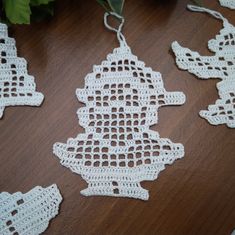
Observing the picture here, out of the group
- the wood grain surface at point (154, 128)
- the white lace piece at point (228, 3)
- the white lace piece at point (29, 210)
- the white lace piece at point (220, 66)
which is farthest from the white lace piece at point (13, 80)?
the white lace piece at point (228, 3)

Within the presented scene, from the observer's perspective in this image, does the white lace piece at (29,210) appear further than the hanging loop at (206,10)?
No

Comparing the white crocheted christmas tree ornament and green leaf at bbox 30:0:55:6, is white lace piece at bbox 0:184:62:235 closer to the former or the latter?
the white crocheted christmas tree ornament

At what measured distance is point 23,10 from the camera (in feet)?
2.21

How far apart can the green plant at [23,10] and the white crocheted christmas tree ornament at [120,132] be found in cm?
16

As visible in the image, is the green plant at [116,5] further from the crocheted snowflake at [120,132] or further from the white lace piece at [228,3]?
the white lace piece at [228,3]

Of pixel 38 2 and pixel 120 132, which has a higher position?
pixel 38 2

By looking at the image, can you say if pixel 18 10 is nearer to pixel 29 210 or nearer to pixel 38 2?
pixel 38 2

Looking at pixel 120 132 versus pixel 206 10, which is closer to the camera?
pixel 120 132

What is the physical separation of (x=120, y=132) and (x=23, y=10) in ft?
0.92

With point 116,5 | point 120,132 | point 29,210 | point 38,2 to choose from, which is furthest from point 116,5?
point 29,210

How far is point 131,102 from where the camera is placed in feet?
2.28

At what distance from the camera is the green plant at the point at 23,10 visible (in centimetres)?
67

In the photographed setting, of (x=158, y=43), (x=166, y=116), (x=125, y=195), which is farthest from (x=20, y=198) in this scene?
(x=158, y=43)

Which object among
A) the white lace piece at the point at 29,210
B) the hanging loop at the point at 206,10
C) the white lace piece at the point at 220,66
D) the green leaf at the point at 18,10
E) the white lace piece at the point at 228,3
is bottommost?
the white lace piece at the point at 29,210
